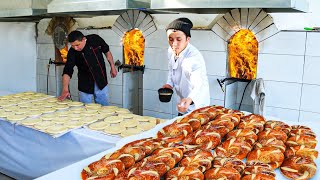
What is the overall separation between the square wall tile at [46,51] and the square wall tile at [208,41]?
3040 mm

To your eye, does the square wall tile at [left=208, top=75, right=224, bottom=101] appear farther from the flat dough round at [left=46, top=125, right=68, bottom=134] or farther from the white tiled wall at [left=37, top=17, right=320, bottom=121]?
the flat dough round at [left=46, top=125, right=68, bottom=134]

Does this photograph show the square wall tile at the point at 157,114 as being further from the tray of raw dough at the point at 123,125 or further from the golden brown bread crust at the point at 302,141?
the golden brown bread crust at the point at 302,141

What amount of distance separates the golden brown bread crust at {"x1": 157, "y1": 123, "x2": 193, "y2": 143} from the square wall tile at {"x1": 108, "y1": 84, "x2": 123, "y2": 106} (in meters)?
3.55

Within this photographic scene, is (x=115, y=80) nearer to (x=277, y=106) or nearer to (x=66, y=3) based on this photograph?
(x=66, y=3)

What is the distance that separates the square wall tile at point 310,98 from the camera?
12.0ft

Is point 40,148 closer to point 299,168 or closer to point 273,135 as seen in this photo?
point 273,135

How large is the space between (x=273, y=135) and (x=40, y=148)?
208cm

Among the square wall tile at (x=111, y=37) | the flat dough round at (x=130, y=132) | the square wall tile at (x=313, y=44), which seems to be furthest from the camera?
the square wall tile at (x=111, y=37)

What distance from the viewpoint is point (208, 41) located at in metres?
4.29

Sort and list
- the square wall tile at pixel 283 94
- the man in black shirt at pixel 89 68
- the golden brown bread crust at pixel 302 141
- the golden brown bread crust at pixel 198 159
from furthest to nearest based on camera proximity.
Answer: the man in black shirt at pixel 89 68 < the square wall tile at pixel 283 94 < the golden brown bread crust at pixel 302 141 < the golden brown bread crust at pixel 198 159

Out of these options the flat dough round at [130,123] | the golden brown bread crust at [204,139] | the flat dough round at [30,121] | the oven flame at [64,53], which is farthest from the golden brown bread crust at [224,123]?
the oven flame at [64,53]

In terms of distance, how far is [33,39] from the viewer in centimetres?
640

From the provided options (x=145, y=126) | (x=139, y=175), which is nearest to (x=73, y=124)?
(x=145, y=126)

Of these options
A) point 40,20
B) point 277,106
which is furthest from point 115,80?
point 277,106
